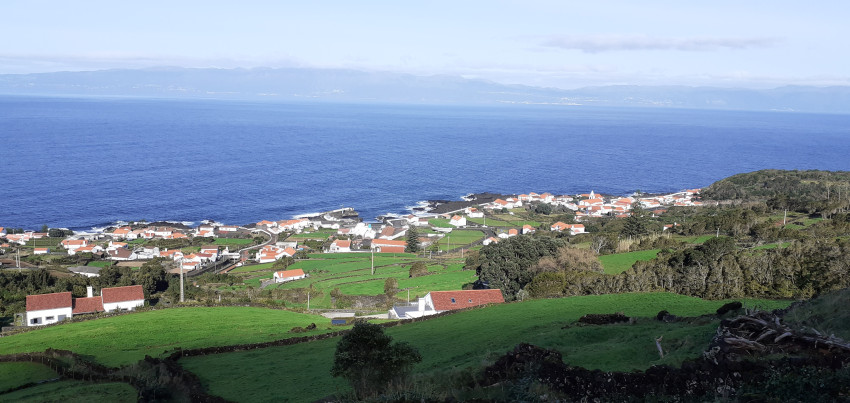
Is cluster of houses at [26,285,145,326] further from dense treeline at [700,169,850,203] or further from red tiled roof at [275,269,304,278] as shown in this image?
dense treeline at [700,169,850,203]

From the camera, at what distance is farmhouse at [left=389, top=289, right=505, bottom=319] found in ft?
106

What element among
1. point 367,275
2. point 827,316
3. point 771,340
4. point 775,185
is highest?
point 771,340

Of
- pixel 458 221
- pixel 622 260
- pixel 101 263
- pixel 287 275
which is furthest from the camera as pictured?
pixel 458 221

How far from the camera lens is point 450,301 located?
3253 cm

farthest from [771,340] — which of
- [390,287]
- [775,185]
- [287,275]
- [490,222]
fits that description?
[775,185]

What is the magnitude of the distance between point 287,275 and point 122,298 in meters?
14.2

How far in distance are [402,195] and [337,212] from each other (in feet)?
57.8

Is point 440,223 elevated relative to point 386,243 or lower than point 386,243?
elevated

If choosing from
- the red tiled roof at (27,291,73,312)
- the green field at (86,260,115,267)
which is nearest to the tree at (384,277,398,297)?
the red tiled roof at (27,291,73,312)

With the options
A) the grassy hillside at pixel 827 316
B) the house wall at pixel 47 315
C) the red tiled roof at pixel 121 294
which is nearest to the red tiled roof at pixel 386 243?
the red tiled roof at pixel 121 294

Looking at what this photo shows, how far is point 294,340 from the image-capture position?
2356 centimetres

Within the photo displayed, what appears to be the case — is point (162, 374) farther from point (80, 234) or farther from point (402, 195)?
point (402, 195)

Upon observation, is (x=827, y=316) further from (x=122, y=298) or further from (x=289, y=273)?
(x=289, y=273)

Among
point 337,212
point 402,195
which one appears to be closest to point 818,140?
point 402,195
